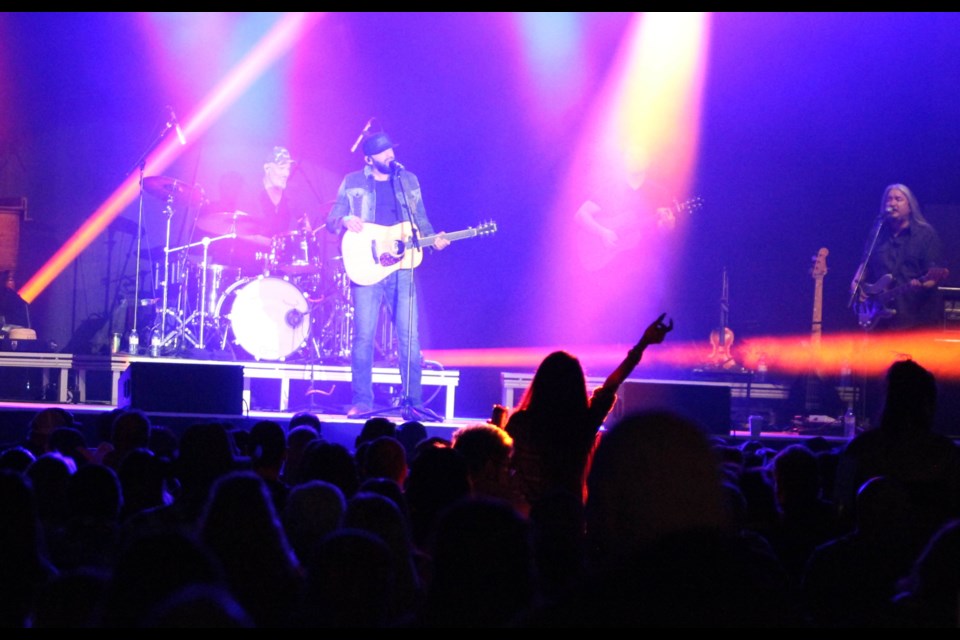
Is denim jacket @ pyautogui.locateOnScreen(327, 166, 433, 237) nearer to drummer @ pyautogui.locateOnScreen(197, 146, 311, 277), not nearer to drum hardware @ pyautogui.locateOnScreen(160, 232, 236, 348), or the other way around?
drummer @ pyautogui.locateOnScreen(197, 146, 311, 277)

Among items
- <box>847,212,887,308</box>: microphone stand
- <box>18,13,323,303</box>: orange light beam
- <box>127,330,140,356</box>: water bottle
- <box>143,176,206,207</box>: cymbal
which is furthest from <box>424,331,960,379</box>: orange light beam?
<box>18,13,323,303</box>: orange light beam

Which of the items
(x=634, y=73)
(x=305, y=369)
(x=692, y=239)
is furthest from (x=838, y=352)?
(x=305, y=369)

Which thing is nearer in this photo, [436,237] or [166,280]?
[436,237]

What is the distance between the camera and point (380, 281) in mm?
11953

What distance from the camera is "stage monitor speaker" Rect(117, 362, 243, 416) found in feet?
30.8

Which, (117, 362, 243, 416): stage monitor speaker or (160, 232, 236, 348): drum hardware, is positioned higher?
(160, 232, 236, 348): drum hardware

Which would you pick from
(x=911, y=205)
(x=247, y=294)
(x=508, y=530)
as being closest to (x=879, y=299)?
(x=911, y=205)

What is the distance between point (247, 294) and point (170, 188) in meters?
1.61

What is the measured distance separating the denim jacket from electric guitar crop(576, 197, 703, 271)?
3.30m

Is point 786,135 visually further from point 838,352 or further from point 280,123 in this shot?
point 280,123

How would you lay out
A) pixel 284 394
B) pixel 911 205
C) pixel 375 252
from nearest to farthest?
pixel 375 252
pixel 284 394
pixel 911 205

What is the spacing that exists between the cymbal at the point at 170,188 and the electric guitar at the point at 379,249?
8.67ft

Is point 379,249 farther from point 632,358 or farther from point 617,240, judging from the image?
point 632,358

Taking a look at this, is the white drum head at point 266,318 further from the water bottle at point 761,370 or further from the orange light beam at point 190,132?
the water bottle at point 761,370
